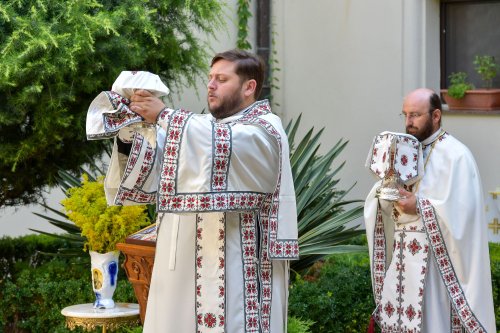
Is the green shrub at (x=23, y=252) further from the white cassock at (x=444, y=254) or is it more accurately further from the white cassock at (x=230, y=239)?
the white cassock at (x=230, y=239)

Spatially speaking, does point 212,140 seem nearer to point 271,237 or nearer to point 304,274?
point 271,237

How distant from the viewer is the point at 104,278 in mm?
6840

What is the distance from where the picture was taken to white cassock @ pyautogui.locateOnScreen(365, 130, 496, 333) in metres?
6.35

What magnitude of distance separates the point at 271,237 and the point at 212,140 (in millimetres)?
539

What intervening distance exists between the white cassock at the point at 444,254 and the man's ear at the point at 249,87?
144cm

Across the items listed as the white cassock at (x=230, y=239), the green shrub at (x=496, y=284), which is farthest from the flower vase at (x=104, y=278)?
the green shrub at (x=496, y=284)

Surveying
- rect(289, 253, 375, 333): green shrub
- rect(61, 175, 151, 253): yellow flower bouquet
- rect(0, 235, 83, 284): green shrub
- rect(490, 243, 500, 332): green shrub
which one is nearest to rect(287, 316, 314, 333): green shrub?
rect(289, 253, 375, 333): green shrub

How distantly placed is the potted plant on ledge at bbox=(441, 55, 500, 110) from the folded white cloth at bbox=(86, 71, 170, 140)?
552 cm

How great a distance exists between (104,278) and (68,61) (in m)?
1.31

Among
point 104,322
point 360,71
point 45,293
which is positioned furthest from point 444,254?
point 360,71

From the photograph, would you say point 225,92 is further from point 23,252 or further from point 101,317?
point 23,252

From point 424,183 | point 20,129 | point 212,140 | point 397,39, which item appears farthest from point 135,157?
Answer: point 397,39

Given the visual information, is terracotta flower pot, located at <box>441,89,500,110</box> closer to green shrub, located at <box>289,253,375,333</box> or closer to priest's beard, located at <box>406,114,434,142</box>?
green shrub, located at <box>289,253,375,333</box>

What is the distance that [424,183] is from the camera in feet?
21.1
